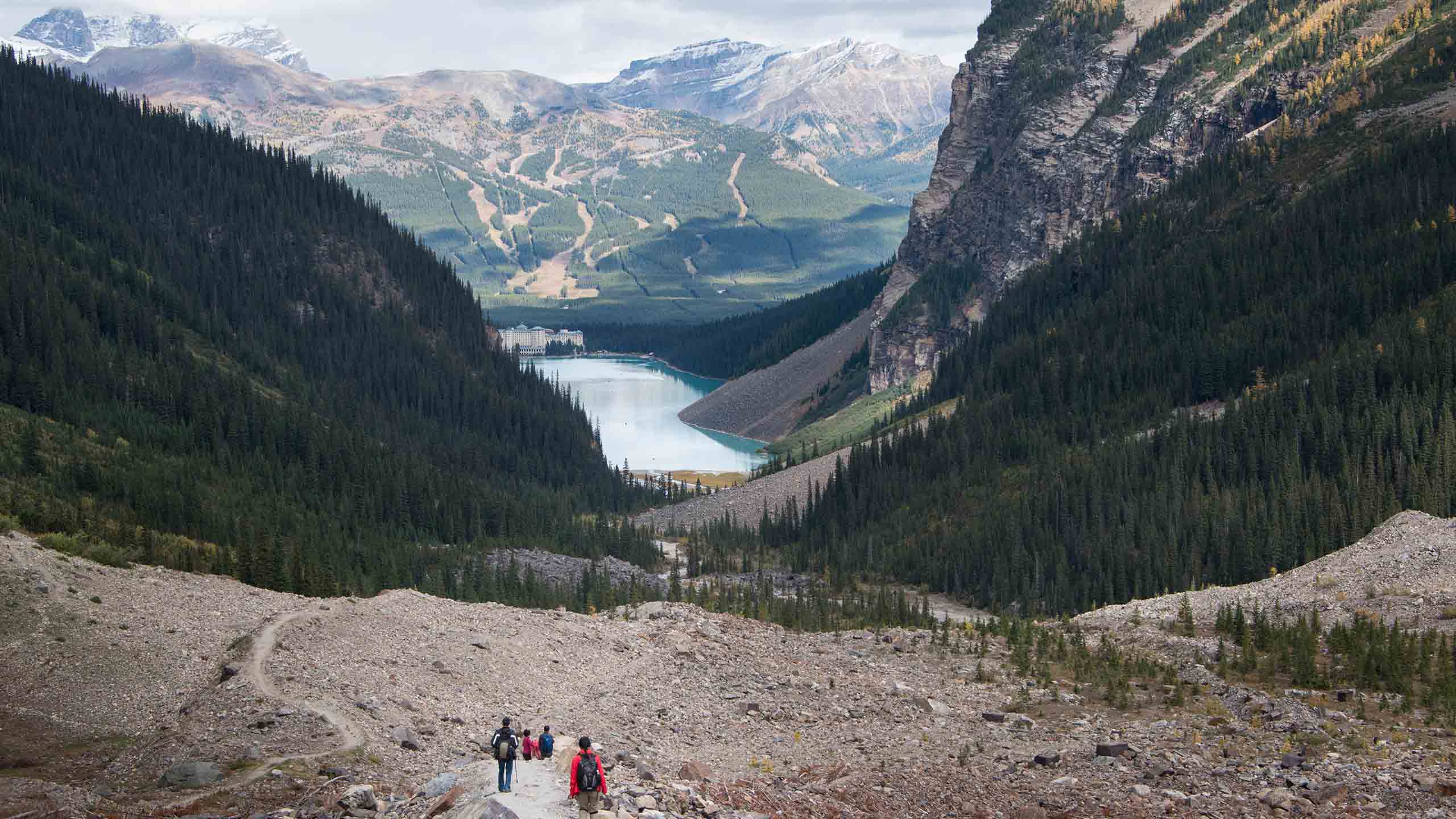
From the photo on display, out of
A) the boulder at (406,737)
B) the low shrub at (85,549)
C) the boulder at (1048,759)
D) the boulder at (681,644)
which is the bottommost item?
the boulder at (1048,759)

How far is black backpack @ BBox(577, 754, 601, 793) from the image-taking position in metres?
35.9

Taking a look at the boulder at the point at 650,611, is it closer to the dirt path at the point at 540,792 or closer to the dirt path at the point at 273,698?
the dirt path at the point at 273,698

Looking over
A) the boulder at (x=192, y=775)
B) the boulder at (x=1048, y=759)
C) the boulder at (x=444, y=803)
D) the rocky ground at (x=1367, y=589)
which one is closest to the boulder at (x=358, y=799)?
the boulder at (x=444, y=803)

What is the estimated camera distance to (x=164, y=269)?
19338 cm

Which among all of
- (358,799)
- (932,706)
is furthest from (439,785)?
(932,706)

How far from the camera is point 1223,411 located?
498 feet

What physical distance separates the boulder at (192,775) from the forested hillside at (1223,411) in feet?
263

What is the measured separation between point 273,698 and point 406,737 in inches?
168

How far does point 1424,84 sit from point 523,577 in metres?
135

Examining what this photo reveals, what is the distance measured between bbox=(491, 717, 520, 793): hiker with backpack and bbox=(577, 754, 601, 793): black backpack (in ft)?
6.30

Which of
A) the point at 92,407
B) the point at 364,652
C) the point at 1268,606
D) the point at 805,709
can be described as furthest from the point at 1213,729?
the point at 92,407

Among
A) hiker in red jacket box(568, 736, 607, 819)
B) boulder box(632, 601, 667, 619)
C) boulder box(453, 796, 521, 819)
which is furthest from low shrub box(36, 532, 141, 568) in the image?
hiker in red jacket box(568, 736, 607, 819)

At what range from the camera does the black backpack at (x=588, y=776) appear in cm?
3588

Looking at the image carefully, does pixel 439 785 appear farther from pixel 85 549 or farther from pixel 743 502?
pixel 743 502
